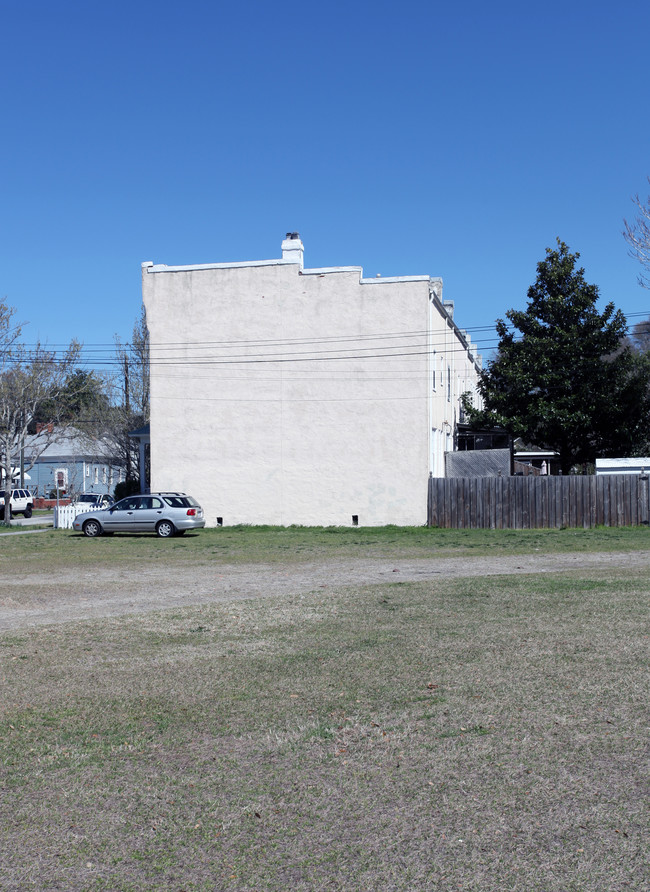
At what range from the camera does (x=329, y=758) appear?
19.2ft

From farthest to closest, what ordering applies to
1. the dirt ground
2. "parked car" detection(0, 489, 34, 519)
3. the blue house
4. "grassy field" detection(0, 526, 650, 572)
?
the blue house < "parked car" detection(0, 489, 34, 519) < "grassy field" detection(0, 526, 650, 572) < the dirt ground

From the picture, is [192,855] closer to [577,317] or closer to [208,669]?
[208,669]

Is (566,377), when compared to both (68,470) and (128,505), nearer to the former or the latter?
(128,505)

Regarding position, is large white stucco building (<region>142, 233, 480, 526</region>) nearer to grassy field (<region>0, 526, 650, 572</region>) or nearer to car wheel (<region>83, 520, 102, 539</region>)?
grassy field (<region>0, 526, 650, 572</region>)

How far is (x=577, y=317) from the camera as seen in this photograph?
36.5 meters

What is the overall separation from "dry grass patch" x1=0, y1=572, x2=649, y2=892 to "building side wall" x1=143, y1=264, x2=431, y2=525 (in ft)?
74.0

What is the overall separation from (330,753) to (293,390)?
2811 cm

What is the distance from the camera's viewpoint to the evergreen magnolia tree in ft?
117

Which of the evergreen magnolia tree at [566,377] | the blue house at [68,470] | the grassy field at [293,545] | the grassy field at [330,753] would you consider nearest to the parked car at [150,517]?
the grassy field at [293,545]

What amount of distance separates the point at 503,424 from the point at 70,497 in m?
34.4

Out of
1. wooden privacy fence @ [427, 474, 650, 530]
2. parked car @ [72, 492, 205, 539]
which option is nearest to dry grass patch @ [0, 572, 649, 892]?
parked car @ [72, 492, 205, 539]

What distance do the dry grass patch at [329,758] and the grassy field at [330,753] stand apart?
0.02 meters

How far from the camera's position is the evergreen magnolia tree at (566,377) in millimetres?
35594

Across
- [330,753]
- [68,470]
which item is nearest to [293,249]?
[330,753]
